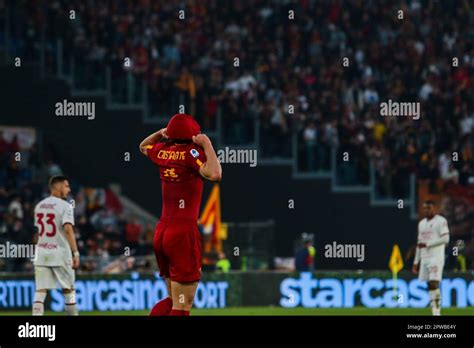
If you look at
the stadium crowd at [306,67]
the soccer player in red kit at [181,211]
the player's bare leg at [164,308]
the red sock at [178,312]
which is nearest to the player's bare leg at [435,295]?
the player's bare leg at [164,308]

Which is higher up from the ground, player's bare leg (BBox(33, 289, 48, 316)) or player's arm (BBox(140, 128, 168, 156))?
player's arm (BBox(140, 128, 168, 156))

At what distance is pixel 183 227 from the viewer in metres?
13.1

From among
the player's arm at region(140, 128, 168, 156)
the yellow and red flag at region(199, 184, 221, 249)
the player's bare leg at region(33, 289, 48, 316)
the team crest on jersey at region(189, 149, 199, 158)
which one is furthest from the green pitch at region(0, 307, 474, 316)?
the team crest on jersey at region(189, 149, 199, 158)

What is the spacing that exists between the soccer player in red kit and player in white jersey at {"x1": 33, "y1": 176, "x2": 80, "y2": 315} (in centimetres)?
498

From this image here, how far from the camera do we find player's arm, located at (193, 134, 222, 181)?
41.6ft

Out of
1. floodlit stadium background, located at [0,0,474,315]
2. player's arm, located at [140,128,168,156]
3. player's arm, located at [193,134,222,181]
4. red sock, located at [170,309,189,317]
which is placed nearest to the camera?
player's arm, located at [193,134,222,181]

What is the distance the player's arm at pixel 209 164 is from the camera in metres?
12.7

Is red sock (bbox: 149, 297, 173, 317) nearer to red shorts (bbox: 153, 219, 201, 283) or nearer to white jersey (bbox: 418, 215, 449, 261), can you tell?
red shorts (bbox: 153, 219, 201, 283)

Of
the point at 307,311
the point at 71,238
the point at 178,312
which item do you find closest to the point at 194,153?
the point at 178,312

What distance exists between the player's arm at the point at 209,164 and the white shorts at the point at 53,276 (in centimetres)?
586

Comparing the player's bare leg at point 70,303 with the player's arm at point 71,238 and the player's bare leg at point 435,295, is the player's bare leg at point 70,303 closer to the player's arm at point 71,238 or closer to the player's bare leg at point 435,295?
the player's arm at point 71,238

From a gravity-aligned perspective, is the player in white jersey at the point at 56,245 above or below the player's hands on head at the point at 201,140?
below
